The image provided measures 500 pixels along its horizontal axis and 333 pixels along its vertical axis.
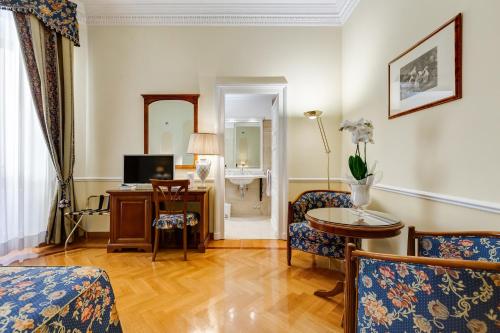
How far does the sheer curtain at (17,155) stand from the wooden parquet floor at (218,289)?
36 cm

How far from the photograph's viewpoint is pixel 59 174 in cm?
292

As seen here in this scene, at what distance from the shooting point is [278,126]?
336 centimetres

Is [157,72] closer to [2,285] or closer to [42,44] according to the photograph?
[42,44]

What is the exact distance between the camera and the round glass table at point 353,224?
1480 mm

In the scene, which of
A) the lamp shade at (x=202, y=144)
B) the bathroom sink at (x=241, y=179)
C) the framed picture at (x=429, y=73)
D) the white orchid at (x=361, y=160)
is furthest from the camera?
the bathroom sink at (x=241, y=179)

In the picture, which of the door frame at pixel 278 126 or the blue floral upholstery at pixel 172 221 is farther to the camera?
the door frame at pixel 278 126

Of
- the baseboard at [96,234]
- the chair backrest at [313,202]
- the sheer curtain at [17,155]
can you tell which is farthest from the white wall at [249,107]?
the baseboard at [96,234]

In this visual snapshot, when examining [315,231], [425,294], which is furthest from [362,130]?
[425,294]

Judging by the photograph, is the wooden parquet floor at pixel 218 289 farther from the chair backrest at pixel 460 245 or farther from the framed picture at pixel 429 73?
the framed picture at pixel 429 73

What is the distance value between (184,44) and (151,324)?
3395 mm

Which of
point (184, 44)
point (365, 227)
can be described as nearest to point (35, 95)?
point (184, 44)

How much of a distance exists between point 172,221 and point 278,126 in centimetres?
195

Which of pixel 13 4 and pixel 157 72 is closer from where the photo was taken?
pixel 13 4

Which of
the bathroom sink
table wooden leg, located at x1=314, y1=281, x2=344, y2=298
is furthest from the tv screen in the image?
table wooden leg, located at x1=314, y1=281, x2=344, y2=298
